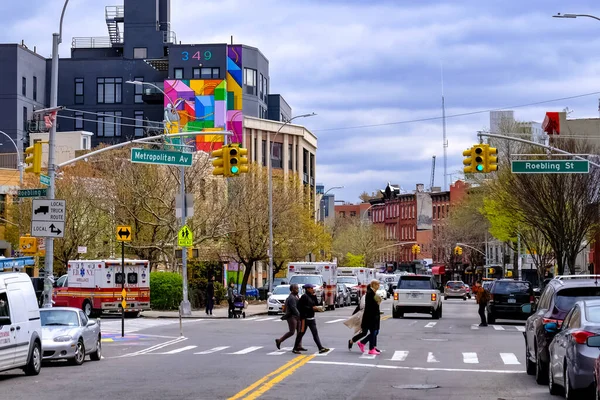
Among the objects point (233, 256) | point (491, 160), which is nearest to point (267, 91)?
point (233, 256)

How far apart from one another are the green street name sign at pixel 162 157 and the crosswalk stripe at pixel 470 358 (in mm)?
11454

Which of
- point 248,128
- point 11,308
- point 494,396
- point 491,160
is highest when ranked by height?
point 248,128

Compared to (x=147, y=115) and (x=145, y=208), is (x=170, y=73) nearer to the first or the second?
(x=147, y=115)

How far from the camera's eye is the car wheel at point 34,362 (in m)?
21.5

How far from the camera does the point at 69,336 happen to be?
24.3 metres

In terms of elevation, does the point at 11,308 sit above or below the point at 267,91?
below

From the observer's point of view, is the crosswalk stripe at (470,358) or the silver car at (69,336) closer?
the silver car at (69,336)

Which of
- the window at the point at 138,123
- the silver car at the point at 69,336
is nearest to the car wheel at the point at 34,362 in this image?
the silver car at the point at 69,336

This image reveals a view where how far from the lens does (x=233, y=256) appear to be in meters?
73.9

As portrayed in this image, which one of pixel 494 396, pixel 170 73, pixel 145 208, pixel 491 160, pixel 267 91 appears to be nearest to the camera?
pixel 494 396

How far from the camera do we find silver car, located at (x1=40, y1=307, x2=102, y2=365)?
78.8 ft

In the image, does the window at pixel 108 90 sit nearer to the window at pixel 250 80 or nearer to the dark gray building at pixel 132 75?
the dark gray building at pixel 132 75

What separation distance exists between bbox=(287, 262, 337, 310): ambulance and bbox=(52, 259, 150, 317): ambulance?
9201 mm

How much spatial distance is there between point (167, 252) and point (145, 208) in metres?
3.15
